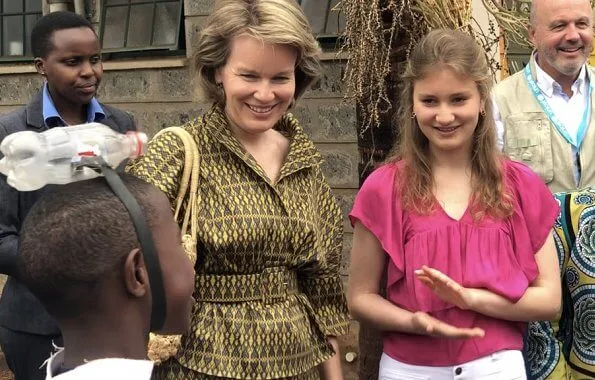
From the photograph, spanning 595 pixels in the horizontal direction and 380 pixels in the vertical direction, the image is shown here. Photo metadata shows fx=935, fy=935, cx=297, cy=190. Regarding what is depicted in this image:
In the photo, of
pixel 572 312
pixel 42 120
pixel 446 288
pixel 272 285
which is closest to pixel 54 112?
pixel 42 120

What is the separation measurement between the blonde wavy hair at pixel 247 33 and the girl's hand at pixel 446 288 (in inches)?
28.7

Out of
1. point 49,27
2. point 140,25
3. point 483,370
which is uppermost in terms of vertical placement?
point 140,25

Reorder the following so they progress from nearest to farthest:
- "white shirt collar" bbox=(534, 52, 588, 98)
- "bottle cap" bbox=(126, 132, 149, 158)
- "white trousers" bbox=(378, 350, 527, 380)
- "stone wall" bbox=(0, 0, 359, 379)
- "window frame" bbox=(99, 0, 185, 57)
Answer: "bottle cap" bbox=(126, 132, 149, 158) < "white trousers" bbox=(378, 350, 527, 380) < "white shirt collar" bbox=(534, 52, 588, 98) < "stone wall" bbox=(0, 0, 359, 379) < "window frame" bbox=(99, 0, 185, 57)

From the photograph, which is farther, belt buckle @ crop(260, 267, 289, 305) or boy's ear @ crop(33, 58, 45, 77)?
boy's ear @ crop(33, 58, 45, 77)

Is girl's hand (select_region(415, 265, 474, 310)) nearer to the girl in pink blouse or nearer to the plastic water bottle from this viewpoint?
the girl in pink blouse

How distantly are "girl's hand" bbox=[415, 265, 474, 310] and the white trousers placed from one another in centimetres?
19

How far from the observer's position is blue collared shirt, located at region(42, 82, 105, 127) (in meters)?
3.59

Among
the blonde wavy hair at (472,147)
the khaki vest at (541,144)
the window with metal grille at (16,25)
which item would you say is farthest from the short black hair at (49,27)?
A: the window with metal grille at (16,25)

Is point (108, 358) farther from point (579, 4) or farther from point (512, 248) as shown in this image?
point (579, 4)

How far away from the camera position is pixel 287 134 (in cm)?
309

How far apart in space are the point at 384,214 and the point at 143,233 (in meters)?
1.24

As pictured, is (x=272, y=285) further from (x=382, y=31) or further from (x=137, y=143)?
(x=382, y=31)

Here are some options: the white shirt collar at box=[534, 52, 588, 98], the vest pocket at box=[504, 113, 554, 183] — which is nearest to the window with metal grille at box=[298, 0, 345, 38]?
the white shirt collar at box=[534, 52, 588, 98]

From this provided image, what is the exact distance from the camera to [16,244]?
10.8 ft
